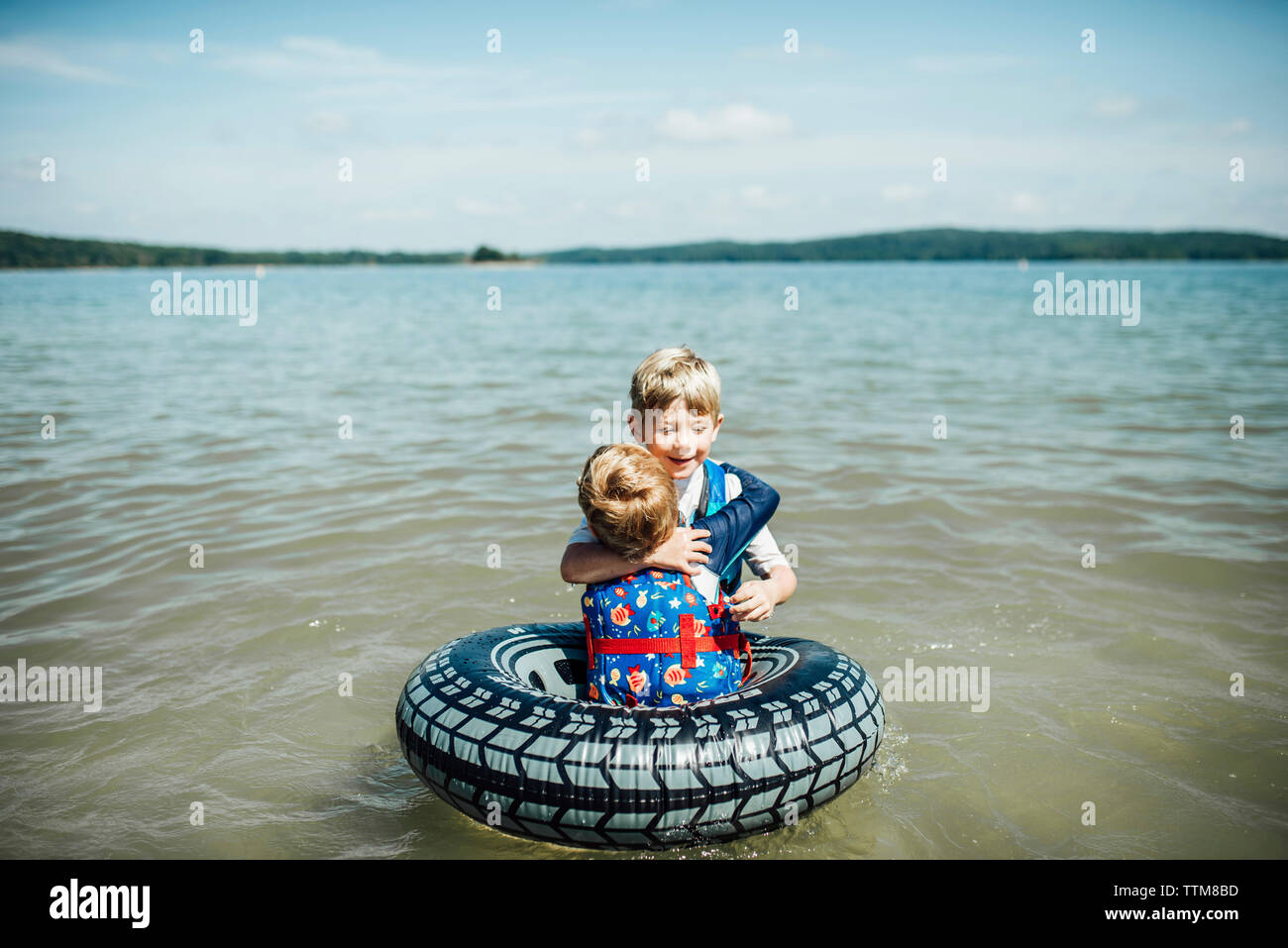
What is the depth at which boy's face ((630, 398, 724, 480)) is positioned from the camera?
A: 3.76 metres

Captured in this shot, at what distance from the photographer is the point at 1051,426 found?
37.9ft

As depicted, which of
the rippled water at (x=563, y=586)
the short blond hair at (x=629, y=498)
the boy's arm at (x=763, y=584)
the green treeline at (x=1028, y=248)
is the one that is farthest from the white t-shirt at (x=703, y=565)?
the green treeline at (x=1028, y=248)

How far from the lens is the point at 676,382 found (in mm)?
3729

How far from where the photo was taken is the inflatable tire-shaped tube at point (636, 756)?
3.21m

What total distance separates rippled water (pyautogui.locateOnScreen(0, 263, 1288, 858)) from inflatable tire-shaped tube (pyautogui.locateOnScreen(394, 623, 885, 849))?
0.40 meters

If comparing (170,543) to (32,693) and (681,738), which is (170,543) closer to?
(32,693)

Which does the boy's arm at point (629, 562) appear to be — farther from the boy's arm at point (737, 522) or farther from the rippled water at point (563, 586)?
the rippled water at point (563, 586)

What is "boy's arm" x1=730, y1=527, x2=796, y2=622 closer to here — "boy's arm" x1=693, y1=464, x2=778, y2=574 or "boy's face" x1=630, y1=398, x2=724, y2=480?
"boy's arm" x1=693, y1=464, x2=778, y2=574

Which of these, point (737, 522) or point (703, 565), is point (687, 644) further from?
point (737, 522)

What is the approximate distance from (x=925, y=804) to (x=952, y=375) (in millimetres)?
13648

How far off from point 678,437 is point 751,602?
0.77 meters

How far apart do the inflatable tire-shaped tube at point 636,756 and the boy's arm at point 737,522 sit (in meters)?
0.57
